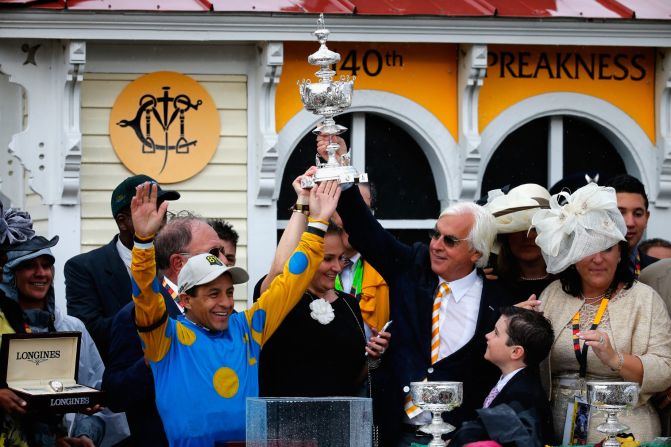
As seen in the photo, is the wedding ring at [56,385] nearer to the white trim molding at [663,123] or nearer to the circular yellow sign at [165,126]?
the circular yellow sign at [165,126]

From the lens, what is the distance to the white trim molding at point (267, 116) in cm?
919

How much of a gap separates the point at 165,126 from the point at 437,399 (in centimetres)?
441

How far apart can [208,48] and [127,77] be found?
0.60 meters

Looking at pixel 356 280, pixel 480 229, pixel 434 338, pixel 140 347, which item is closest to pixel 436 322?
pixel 434 338

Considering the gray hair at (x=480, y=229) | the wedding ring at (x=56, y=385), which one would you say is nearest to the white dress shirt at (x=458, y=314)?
the gray hair at (x=480, y=229)

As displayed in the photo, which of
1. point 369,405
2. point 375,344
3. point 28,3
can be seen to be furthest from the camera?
point 28,3

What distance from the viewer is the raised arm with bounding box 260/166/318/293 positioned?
6102mm

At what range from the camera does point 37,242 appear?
6266mm

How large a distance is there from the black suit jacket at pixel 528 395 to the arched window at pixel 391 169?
13.7ft

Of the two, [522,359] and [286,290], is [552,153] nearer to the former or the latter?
[522,359]

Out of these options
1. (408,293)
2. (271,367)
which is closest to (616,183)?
(408,293)

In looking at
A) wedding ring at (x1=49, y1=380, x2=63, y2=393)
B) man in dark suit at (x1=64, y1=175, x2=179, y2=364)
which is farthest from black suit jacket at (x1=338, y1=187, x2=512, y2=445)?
wedding ring at (x1=49, y1=380, x2=63, y2=393)

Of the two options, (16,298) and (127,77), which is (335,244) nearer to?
(16,298)

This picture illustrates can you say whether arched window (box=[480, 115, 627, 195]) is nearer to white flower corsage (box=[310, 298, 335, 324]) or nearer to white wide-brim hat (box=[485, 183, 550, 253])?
white wide-brim hat (box=[485, 183, 550, 253])
